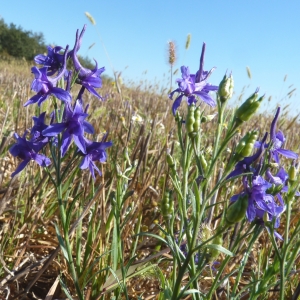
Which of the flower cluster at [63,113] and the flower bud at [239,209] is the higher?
the flower cluster at [63,113]

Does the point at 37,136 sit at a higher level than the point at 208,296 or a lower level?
higher

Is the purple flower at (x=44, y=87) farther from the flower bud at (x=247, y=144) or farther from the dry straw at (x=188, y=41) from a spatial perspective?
the dry straw at (x=188, y=41)

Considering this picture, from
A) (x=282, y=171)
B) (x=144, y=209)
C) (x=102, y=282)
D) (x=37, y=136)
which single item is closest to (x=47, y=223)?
(x=144, y=209)

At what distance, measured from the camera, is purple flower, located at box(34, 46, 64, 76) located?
1152 mm

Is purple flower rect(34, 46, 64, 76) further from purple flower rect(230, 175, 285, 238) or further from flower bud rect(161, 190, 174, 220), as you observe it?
purple flower rect(230, 175, 285, 238)

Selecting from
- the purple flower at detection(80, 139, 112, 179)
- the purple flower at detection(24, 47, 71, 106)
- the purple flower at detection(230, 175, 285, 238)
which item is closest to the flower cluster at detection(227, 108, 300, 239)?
the purple flower at detection(230, 175, 285, 238)

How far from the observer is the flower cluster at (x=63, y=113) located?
3.43 ft

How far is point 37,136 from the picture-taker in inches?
45.1

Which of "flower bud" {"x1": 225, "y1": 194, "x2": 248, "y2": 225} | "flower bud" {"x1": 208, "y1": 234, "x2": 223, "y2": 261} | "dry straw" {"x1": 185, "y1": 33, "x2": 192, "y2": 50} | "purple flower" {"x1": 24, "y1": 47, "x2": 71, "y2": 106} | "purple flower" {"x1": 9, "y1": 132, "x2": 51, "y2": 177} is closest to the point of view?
"flower bud" {"x1": 225, "y1": 194, "x2": 248, "y2": 225}

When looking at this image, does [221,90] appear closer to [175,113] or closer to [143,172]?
[175,113]

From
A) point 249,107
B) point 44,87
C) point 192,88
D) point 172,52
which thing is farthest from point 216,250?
point 172,52

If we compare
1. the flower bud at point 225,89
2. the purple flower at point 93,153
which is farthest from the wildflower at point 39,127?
the flower bud at point 225,89

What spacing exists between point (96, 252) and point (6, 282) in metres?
0.28

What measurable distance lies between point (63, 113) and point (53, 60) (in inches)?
6.5
